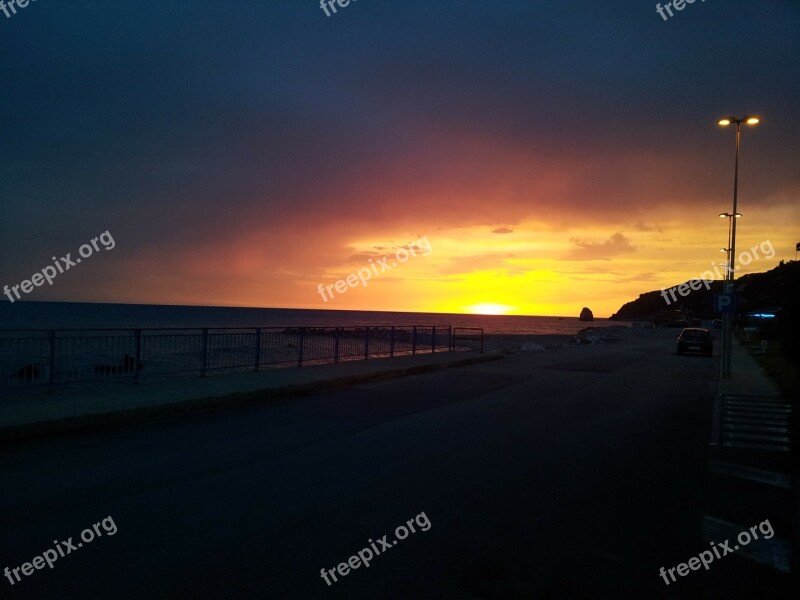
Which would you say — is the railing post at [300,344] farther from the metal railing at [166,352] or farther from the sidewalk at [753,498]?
the sidewalk at [753,498]

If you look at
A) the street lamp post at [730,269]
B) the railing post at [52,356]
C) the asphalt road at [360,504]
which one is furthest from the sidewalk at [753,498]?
the railing post at [52,356]

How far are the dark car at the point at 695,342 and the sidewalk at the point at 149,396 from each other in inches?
792

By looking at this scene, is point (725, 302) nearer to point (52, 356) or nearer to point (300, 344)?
point (300, 344)

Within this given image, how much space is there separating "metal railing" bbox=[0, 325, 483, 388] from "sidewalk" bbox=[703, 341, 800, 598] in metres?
11.2

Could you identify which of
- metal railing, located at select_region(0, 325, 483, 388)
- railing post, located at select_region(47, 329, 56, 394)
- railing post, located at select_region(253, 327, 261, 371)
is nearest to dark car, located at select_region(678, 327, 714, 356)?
→ metal railing, located at select_region(0, 325, 483, 388)

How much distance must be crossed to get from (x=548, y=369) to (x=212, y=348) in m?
11.7

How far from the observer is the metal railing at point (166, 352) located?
13.0 metres

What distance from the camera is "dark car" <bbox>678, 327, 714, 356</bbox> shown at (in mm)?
33844

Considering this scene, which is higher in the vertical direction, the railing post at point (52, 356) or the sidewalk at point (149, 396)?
the railing post at point (52, 356)

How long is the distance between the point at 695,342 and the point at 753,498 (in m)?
28.8

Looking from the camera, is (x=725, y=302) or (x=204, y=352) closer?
(x=204, y=352)

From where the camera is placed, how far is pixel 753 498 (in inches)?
286

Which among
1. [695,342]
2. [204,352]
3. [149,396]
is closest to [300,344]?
[204,352]

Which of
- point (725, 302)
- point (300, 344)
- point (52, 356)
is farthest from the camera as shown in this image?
point (725, 302)
